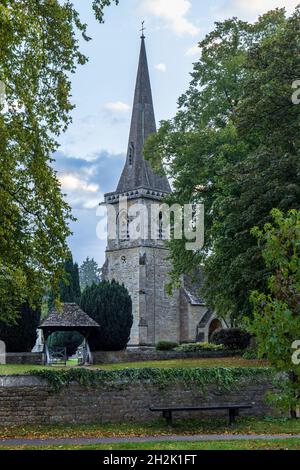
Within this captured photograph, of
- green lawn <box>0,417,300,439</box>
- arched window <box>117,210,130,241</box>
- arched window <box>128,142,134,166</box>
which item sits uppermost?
arched window <box>128,142,134,166</box>

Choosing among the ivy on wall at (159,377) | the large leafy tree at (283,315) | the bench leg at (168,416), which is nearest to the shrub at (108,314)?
the ivy on wall at (159,377)

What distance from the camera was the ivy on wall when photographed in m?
15.3

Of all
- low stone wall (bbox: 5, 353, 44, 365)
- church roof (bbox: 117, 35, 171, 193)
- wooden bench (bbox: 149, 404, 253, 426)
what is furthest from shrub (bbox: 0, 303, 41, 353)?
wooden bench (bbox: 149, 404, 253, 426)

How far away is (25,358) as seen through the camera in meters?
35.0

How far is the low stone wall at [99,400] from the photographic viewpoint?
14.8 metres

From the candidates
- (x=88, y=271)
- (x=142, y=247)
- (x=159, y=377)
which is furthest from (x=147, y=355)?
(x=88, y=271)

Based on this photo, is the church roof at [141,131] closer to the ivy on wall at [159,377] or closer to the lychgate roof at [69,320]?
the lychgate roof at [69,320]

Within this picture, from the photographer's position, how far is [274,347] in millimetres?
10086

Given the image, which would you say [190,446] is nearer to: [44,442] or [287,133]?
[44,442]

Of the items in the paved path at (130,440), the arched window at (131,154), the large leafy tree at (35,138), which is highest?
the arched window at (131,154)

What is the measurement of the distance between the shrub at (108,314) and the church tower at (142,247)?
10.1 meters

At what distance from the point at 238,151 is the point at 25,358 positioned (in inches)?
634

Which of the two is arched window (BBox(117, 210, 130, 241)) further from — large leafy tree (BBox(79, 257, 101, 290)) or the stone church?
large leafy tree (BBox(79, 257, 101, 290))

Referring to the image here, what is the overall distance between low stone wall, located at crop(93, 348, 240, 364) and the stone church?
15375mm
